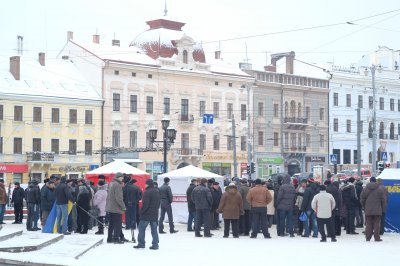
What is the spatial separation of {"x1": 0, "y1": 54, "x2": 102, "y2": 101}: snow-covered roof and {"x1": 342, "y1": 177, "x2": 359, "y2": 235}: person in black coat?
34.7 m

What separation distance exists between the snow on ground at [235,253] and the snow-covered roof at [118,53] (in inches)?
1534

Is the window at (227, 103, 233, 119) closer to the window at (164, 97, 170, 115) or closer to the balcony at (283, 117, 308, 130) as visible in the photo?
the balcony at (283, 117, 308, 130)

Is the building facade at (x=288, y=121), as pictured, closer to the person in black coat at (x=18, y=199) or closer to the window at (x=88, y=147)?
the window at (x=88, y=147)

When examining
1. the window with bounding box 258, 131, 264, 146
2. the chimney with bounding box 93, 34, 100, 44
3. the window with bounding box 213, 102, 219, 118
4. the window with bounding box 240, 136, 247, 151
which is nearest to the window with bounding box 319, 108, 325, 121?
the window with bounding box 258, 131, 264, 146

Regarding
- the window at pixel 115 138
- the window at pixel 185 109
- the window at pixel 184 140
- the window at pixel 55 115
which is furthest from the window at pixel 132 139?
the window at pixel 55 115

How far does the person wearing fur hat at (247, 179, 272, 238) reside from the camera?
2259cm

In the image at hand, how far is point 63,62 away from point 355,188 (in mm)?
40342

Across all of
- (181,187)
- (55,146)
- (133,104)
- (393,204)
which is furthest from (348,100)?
(393,204)

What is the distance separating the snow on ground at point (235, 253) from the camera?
52.5 feet

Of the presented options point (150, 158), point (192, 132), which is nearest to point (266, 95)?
point (192, 132)

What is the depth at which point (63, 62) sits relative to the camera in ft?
204

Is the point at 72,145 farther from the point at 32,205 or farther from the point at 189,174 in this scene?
the point at 32,205

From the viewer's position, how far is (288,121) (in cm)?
7075

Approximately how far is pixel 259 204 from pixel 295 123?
48.6 m
